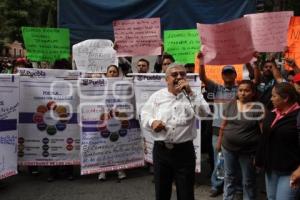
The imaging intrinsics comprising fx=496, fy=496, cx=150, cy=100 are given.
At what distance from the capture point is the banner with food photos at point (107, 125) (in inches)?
289

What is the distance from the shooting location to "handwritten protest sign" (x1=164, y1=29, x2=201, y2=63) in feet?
26.7

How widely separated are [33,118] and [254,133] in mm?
3362

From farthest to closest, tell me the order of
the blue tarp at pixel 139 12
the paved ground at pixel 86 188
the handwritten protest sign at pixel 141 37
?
the blue tarp at pixel 139 12
the handwritten protest sign at pixel 141 37
the paved ground at pixel 86 188

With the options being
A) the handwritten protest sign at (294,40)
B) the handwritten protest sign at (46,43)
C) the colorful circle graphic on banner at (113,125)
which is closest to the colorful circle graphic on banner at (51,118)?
the colorful circle graphic on banner at (113,125)

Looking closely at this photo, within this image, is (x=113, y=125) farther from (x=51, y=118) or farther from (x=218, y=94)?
(x=218, y=94)

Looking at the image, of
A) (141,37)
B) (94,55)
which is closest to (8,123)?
(94,55)

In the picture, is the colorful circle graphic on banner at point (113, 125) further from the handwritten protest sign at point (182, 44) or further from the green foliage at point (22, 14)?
the green foliage at point (22, 14)

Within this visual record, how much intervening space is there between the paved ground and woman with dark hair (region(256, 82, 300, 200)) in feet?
7.09

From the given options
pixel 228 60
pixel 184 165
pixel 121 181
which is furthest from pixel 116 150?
pixel 184 165

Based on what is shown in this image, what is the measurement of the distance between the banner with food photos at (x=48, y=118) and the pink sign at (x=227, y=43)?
7.41 ft

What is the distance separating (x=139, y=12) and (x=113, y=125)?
287 centimetres

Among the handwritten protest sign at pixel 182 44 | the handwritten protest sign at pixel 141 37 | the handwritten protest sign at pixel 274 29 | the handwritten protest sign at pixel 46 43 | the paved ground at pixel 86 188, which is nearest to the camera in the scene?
the handwritten protest sign at pixel 274 29

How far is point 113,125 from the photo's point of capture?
7492mm

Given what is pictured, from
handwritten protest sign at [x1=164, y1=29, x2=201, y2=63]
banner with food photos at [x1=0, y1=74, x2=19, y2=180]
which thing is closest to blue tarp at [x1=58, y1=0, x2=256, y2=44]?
handwritten protest sign at [x1=164, y1=29, x2=201, y2=63]
